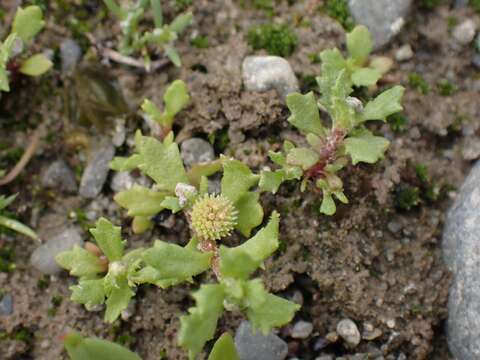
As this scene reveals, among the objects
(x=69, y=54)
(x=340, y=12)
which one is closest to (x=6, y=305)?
(x=69, y=54)

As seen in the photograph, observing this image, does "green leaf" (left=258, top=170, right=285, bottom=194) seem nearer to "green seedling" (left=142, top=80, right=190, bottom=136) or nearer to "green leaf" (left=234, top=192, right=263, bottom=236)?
"green leaf" (left=234, top=192, right=263, bottom=236)

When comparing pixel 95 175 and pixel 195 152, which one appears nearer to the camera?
pixel 195 152

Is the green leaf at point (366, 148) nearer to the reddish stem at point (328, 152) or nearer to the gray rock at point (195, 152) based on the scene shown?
the reddish stem at point (328, 152)

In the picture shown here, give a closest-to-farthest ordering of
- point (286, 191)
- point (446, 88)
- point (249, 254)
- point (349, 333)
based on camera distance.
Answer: point (249, 254) < point (349, 333) < point (286, 191) < point (446, 88)

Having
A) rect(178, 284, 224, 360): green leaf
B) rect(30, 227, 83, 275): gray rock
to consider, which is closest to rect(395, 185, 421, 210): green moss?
rect(178, 284, 224, 360): green leaf

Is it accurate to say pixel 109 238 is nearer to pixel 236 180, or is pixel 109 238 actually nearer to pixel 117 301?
pixel 117 301

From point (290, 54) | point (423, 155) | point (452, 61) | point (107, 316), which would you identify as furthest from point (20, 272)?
point (452, 61)

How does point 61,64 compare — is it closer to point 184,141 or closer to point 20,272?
point 184,141
